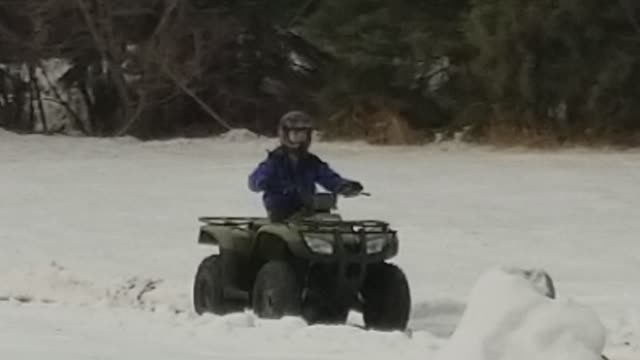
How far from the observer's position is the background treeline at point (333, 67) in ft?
80.5

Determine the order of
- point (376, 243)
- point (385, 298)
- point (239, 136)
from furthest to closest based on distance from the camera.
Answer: point (239, 136), point (385, 298), point (376, 243)

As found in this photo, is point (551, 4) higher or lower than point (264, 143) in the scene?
higher

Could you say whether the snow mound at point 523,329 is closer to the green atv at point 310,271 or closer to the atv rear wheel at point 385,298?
the green atv at point 310,271

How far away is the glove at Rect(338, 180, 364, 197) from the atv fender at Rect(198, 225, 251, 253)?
0.71 m

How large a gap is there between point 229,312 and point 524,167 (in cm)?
1197

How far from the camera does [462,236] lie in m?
16.5

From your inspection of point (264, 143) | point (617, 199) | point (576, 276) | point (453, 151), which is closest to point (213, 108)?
point (264, 143)

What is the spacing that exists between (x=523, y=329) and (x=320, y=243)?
3864 mm

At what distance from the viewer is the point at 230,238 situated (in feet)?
35.5

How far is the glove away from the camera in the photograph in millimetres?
10500

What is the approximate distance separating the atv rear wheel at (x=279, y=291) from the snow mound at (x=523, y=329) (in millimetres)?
3675

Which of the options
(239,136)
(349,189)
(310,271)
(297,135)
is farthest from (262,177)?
(239,136)

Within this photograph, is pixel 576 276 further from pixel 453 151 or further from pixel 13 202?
pixel 453 151

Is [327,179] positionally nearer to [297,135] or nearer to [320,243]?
[297,135]
